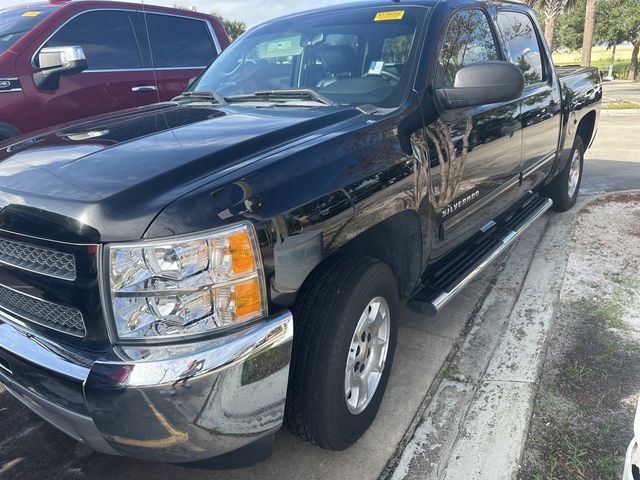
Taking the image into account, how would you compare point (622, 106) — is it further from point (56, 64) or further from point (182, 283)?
point (182, 283)

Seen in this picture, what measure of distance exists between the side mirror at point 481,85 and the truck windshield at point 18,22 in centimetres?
384

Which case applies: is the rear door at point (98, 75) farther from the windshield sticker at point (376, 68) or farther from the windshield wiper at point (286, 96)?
the windshield sticker at point (376, 68)

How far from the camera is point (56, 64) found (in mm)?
4340

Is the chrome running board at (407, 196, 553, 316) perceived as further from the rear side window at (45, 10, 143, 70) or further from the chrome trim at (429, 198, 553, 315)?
the rear side window at (45, 10, 143, 70)

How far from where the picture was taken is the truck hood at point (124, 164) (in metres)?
1.62

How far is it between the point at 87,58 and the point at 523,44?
152 inches

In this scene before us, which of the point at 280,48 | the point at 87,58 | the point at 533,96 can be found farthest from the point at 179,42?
the point at 533,96

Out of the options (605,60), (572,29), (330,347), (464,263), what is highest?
(572,29)

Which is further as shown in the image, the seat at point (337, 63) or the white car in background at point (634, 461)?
the seat at point (337, 63)

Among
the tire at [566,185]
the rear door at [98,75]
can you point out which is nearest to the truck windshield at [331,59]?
the rear door at [98,75]

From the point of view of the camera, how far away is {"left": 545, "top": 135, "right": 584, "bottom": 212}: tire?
17.0ft

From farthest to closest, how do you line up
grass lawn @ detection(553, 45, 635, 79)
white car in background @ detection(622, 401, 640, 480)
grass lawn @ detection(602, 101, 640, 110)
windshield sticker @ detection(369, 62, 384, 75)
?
grass lawn @ detection(553, 45, 635, 79) → grass lawn @ detection(602, 101, 640, 110) → windshield sticker @ detection(369, 62, 384, 75) → white car in background @ detection(622, 401, 640, 480)

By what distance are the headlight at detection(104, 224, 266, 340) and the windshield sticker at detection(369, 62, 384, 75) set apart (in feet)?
4.90

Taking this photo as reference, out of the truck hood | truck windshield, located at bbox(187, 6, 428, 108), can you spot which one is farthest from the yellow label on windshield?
the truck hood
